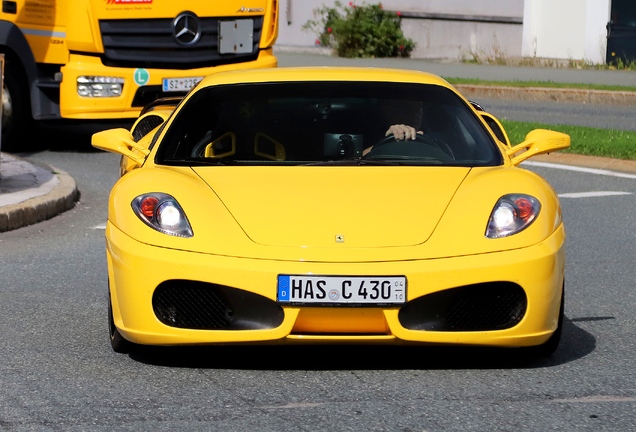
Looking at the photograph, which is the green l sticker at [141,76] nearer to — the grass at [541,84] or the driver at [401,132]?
the driver at [401,132]

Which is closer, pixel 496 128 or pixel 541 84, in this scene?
pixel 496 128

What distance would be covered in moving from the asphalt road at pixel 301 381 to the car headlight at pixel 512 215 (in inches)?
22.1

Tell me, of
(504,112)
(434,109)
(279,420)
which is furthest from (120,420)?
(504,112)

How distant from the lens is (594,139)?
1273 centimetres

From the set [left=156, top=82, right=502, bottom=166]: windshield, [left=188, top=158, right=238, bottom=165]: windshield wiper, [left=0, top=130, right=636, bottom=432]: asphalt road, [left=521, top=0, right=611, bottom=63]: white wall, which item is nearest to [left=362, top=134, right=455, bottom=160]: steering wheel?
[left=156, top=82, right=502, bottom=166]: windshield

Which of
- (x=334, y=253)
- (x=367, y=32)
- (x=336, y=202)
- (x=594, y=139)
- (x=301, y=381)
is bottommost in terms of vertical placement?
(x=594, y=139)

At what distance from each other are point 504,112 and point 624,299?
1091 centimetres

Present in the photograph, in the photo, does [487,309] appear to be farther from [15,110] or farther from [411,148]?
[15,110]

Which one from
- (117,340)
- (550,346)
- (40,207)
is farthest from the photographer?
(40,207)

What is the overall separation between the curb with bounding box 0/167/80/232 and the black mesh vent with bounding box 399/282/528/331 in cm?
469

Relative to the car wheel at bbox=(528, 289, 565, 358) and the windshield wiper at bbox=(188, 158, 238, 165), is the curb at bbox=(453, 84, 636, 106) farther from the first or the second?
the car wheel at bbox=(528, 289, 565, 358)

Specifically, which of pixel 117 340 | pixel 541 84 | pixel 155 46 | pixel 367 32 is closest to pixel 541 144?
pixel 117 340

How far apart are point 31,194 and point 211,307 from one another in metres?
5.06

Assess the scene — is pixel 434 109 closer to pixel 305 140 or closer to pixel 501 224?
pixel 305 140
